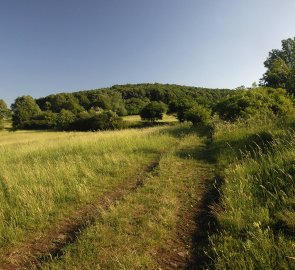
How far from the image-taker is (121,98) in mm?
98375

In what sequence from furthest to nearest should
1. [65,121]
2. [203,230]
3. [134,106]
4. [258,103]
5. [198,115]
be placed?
[134,106] < [65,121] < [198,115] < [258,103] < [203,230]

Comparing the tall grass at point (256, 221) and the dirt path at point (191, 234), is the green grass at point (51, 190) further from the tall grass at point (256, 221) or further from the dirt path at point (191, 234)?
the tall grass at point (256, 221)

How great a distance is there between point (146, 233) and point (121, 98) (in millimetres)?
95359

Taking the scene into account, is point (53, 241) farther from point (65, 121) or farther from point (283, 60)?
point (65, 121)

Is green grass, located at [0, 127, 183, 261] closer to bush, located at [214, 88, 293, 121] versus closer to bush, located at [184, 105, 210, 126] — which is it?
bush, located at [214, 88, 293, 121]

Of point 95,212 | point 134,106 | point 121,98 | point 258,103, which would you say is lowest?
point 95,212

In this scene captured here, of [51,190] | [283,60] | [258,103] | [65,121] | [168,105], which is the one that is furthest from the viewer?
[168,105]

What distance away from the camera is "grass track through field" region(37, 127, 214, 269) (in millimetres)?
3736

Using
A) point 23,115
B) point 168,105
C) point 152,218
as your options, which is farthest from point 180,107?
point 152,218

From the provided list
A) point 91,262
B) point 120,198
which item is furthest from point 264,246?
point 120,198

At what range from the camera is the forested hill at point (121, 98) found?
283ft

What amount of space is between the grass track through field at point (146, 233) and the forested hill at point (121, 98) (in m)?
74.0

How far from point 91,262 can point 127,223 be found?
113cm

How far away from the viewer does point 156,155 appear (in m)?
11.5
